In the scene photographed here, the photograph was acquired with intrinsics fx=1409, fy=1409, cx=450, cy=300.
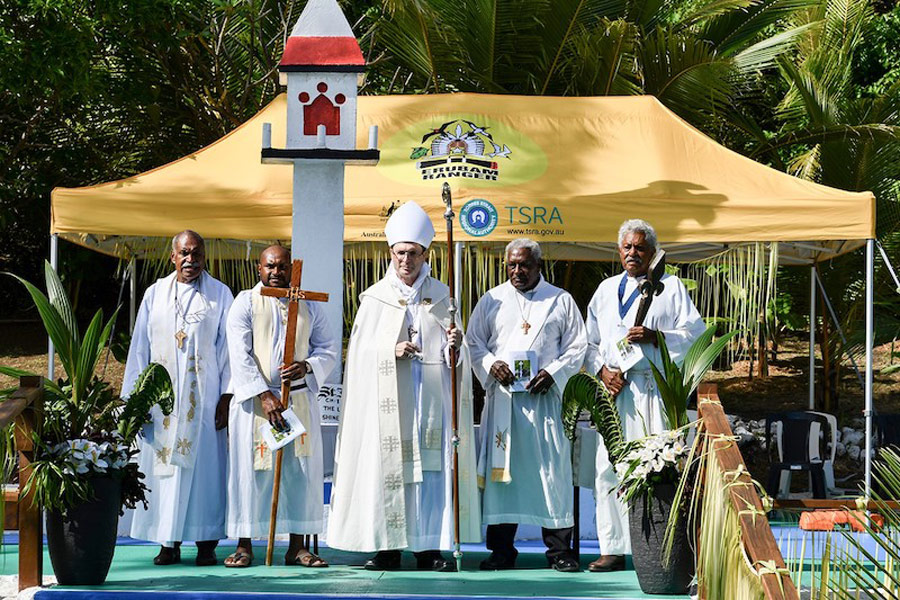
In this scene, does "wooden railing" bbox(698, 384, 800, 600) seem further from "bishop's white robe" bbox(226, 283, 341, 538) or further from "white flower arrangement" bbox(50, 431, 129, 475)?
"white flower arrangement" bbox(50, 431, 129, 475)

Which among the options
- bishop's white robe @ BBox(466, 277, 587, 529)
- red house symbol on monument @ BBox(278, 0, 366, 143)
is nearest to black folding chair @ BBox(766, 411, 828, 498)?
bishop's white robe @ BBox(466, 277, 587, 529)

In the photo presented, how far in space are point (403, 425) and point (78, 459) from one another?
5.94ft

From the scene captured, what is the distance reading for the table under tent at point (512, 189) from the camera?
31.5 ft

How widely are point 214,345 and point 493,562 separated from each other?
6.63 feet

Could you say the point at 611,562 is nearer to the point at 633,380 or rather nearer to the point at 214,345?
the point at 633,380

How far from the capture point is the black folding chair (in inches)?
451

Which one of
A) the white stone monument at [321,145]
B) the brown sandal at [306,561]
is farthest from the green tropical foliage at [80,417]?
the white stone monument at [321,145]

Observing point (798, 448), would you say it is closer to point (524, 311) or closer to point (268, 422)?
point (524, 311)

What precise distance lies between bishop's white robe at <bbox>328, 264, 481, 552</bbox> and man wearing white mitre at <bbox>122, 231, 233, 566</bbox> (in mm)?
739

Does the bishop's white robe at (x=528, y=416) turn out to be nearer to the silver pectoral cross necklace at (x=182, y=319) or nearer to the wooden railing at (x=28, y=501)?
the silver pectoral cross necklace at (x=182, y=319)

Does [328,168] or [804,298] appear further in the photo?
[804,298]

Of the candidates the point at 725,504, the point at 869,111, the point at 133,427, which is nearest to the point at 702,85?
the point at 869,111

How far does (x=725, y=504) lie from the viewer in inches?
177

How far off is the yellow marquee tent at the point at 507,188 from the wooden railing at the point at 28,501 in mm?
2925
